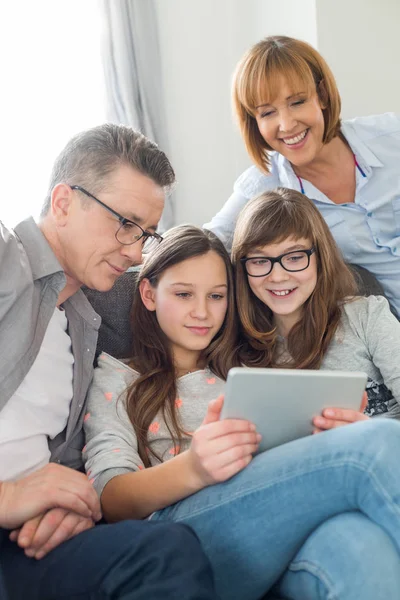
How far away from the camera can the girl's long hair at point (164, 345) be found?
1.64 m

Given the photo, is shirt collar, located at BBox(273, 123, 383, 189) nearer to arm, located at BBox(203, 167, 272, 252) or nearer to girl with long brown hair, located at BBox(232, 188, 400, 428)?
arm, located at BBox(203, 167, 272, 252)

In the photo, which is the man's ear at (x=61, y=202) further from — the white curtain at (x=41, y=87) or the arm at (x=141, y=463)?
the white curtain at (x=41, y=87)

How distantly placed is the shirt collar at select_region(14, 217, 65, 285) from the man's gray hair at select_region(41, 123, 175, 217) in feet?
0.22

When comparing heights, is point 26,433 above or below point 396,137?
below

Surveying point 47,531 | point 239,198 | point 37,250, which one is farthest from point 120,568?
point 239,198

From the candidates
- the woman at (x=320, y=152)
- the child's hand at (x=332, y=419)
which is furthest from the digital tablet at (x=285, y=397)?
the woman at (x=320, y=152)

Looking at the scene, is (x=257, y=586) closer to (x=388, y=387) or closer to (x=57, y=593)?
(x=57, y=593)

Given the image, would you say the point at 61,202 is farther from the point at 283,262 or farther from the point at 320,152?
the point at 320,152

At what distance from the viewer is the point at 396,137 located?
7.36ft

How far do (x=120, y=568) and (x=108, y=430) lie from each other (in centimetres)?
49

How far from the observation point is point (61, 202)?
157 cm

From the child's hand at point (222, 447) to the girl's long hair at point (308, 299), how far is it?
56 cm

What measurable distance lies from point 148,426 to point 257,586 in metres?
0.50

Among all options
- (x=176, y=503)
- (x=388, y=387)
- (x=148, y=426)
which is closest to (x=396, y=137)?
(x=388, y=387)
